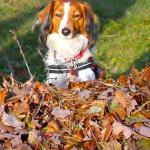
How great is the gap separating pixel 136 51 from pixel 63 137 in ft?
21.0

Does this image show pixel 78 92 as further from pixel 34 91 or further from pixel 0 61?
pixel 0 61

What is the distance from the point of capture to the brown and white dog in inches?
225

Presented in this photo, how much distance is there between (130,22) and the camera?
34.6 feet

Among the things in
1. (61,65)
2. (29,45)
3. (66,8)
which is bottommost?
(29,45)

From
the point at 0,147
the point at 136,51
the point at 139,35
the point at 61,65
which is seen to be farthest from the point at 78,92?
the point at 139,35

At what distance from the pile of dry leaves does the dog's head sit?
2.64 meters

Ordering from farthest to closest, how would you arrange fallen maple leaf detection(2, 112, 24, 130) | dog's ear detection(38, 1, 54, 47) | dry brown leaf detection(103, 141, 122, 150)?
1. dog's ear detection(38, 1, 54, 47)
2. fallen maple leaf detection(2, 112, 24, 130)
3. dry brown leaf detection(103, 141, 122, 150)

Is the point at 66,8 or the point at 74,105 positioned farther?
the point at 66,8

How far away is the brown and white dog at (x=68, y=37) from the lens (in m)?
5.72

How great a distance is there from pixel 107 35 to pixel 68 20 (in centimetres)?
437

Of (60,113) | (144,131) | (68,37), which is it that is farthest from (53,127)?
(68,37)

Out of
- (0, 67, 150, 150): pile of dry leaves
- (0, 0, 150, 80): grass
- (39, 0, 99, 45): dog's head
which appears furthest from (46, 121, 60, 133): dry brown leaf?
(0, 0, 150, 80): grass

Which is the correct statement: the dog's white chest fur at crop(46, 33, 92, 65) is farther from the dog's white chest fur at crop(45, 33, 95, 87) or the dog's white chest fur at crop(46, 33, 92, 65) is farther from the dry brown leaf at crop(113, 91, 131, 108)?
the dry brown leaf at crop(113, 91, 131, 108)

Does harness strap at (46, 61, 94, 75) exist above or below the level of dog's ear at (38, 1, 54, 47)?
below
